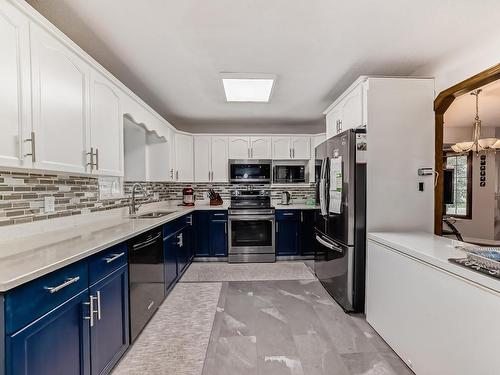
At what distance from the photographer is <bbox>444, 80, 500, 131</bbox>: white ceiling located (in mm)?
3025

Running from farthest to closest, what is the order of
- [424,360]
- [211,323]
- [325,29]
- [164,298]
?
[164,298]
[211,323]
[325,29]
[424,360]

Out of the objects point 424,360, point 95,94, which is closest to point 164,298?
point 95,94

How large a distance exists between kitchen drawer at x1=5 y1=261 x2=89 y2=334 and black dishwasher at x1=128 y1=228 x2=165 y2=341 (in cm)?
55

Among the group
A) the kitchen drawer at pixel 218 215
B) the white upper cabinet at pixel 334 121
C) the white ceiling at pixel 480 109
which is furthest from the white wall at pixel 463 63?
the kitchen drawer at pixel 218 215

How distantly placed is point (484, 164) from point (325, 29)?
484 centimetres

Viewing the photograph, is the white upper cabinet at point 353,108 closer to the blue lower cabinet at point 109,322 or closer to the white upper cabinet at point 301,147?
the white upper cabinet at point 301,147

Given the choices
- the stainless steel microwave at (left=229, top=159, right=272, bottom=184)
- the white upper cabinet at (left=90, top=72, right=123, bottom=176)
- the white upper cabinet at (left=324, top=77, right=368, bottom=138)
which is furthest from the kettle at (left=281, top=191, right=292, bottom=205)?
the white upper cabinet at (left=90, top=72, right=123, bottom=176)

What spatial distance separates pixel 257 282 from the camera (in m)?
3.15

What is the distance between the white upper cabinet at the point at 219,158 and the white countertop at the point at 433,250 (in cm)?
281

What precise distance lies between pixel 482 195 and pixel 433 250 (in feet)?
14.8

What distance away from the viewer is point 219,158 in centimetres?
441

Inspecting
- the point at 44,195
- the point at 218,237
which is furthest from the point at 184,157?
the point at 44,195

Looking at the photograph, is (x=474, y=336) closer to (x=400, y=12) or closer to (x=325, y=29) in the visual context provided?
(x=400, y=12)

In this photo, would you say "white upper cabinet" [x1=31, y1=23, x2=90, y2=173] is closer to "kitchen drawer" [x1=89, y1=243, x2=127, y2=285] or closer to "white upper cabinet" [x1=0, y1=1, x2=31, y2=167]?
"white upper cabinet" [x1=0, y1=1, x2=31, y2=167]
